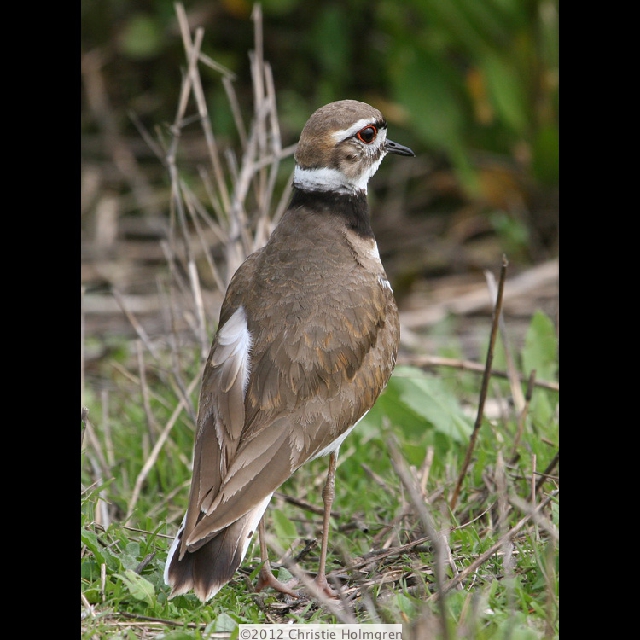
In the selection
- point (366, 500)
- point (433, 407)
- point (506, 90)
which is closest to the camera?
point (366, 500)

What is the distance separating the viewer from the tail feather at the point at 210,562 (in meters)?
3.16

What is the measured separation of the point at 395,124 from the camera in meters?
8.01

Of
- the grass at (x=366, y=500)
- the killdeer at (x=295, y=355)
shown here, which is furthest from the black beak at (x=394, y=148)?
the grass at (x=366, y=500)

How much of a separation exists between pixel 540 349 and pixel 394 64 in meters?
3.37

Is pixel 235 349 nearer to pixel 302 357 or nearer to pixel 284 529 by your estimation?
pixel 302 357

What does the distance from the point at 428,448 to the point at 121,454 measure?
1.56 meters

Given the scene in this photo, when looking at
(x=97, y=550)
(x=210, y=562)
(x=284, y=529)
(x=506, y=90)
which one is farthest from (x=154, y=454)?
(x=506, y=90)

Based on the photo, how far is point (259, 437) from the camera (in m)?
3.47

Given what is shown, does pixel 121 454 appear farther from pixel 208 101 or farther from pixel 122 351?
pixel 208 101

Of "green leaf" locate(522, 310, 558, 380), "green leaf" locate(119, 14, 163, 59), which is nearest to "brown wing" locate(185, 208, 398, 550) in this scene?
"green leaf" locate(522, 310, 558, 380)

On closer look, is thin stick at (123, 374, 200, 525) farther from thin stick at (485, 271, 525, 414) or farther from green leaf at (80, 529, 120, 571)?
thin stick at (485, 271, 525, 414)

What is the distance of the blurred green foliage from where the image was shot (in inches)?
→ 279

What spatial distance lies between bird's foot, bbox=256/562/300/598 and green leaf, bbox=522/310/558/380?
214 centimetres

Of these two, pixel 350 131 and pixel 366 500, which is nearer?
pixel 350 131
